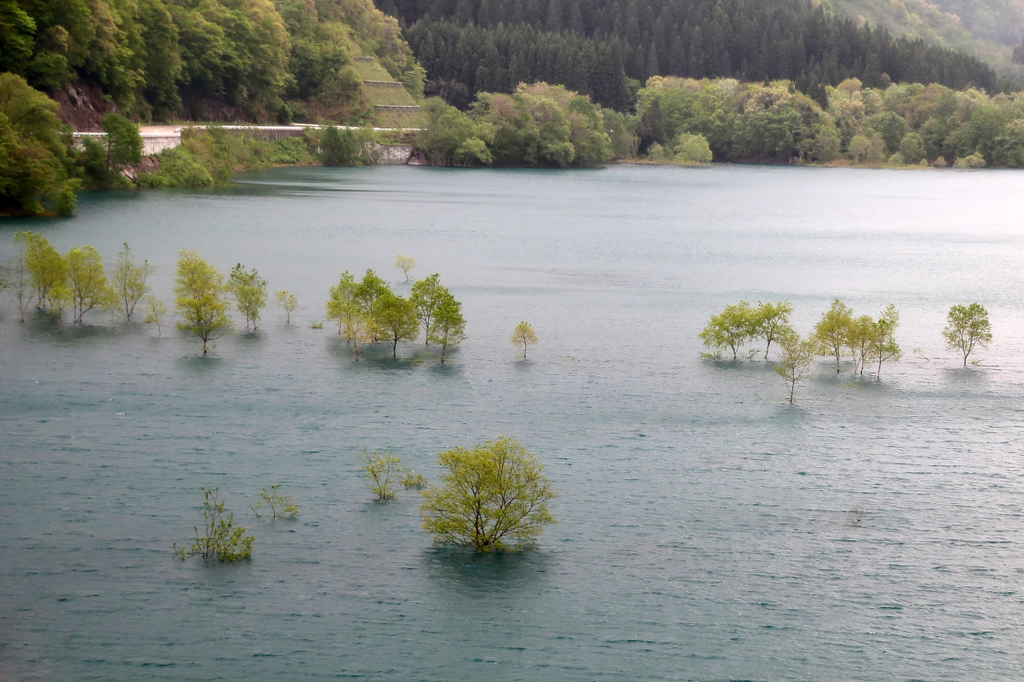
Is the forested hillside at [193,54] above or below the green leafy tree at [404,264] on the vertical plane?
above

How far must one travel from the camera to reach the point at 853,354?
46156 mm

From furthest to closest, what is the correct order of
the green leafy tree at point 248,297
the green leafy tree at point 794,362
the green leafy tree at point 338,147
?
the green leafy tree at point 338,147 < the green leafy tree at point 248,297 < the green leafy tree at point 794,362

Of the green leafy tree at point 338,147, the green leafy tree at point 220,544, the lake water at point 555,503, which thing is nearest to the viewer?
the lake water at point 555,503

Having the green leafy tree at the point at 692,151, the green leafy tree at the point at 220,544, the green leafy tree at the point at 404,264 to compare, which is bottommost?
the green leafy tree at the point at 220,544

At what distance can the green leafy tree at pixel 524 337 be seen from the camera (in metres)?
45.6

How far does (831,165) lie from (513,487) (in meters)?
188

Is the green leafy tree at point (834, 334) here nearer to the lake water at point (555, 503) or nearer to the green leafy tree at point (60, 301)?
the lake water at point (555, 503)

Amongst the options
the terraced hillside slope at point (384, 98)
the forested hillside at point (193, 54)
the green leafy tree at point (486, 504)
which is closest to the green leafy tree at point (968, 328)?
the green leafy tree at point (486, 504)

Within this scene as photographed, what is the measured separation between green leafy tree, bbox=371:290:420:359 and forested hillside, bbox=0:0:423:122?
67655 millimetres

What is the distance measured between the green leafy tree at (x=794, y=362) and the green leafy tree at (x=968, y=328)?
757 cm

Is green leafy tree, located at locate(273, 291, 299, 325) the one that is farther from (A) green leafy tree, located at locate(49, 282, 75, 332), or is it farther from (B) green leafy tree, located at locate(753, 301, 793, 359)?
(B) green leafy tree, located at locate(753, 301, 793, 359)

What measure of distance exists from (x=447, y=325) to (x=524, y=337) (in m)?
3.52

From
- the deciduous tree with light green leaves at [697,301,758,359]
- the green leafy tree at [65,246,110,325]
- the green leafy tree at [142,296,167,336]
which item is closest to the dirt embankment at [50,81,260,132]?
the green leafy tree at [65,246,110,325]

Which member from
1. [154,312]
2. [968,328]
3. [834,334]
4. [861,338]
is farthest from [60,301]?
[968,328]
